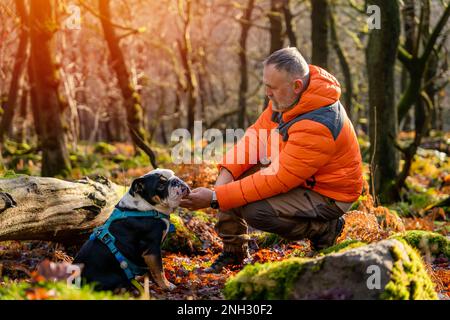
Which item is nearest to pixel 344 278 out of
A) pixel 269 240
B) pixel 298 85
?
pixel 298 85

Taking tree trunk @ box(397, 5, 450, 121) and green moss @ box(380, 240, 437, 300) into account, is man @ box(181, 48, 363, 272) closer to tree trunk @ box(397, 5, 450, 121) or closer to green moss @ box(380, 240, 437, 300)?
green moss @ box(380, 240, 437, 300)

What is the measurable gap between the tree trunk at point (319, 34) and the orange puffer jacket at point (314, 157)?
683 cm

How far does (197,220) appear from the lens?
8414mm

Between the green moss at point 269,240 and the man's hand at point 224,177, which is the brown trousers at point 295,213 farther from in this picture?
the green moss at point 269,240

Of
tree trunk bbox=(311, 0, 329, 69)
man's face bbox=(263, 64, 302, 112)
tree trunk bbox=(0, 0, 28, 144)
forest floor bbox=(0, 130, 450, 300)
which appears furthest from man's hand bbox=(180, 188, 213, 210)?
tree trunk bbox=(0, 0, 28, 144)

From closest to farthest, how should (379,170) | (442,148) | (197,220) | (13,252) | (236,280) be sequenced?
(236,280) < (13,252) < (197,220) < (379,170) < (442,148)

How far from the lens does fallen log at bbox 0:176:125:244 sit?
19.6ft

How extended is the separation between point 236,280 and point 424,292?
1442 millimetres

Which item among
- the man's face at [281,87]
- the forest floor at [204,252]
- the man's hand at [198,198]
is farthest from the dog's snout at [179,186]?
the man's face at [281,87]

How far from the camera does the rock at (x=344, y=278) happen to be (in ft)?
13.1

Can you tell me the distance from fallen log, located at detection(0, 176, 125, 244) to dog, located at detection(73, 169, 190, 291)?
1.10 m

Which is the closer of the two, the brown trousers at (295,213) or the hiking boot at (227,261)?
the brown trousers at (295,213)
